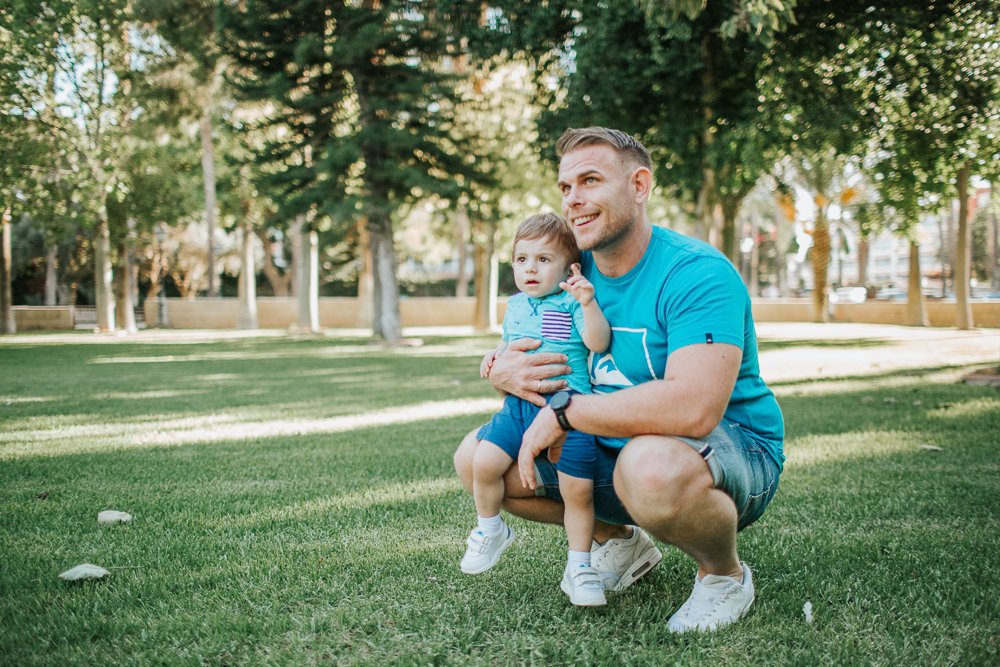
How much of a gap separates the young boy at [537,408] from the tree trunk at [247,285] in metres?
28.8

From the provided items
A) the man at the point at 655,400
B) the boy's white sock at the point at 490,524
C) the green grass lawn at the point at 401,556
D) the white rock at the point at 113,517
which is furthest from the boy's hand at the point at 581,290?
the white rock at the point at 113,517

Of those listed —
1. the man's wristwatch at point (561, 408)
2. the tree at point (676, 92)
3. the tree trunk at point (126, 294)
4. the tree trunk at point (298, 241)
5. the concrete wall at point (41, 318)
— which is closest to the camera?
the man's wristwatch at point (561, 408)

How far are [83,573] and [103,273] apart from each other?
2503cm

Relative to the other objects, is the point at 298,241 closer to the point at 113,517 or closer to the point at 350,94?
the point at 350,94

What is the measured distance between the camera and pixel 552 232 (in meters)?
3.03

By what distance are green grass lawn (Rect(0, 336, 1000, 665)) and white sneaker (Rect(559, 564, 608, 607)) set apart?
112 millimetres

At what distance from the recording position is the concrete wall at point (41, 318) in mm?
31867

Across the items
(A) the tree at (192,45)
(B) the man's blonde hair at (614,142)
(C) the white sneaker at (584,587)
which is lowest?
(C) the white sneaker at (584,587)

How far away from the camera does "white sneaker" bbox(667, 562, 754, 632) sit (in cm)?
256

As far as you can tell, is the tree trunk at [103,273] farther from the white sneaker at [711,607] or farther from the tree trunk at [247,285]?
the white sneaker at [711,607]

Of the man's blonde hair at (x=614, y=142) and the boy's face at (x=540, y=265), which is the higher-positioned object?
the man's blonde hair at (x=614, y=142)

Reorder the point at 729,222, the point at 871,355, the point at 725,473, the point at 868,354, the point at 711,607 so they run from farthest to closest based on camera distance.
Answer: the point at 729,222 < the point at 868,354 < the point at 871,355 < the point at 711,607 < the point at 725,473

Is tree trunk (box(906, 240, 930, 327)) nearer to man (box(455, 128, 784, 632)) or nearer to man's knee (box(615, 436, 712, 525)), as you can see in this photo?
man (box(455, 128, 784, 632))

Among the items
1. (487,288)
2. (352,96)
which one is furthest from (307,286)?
(352,96)
